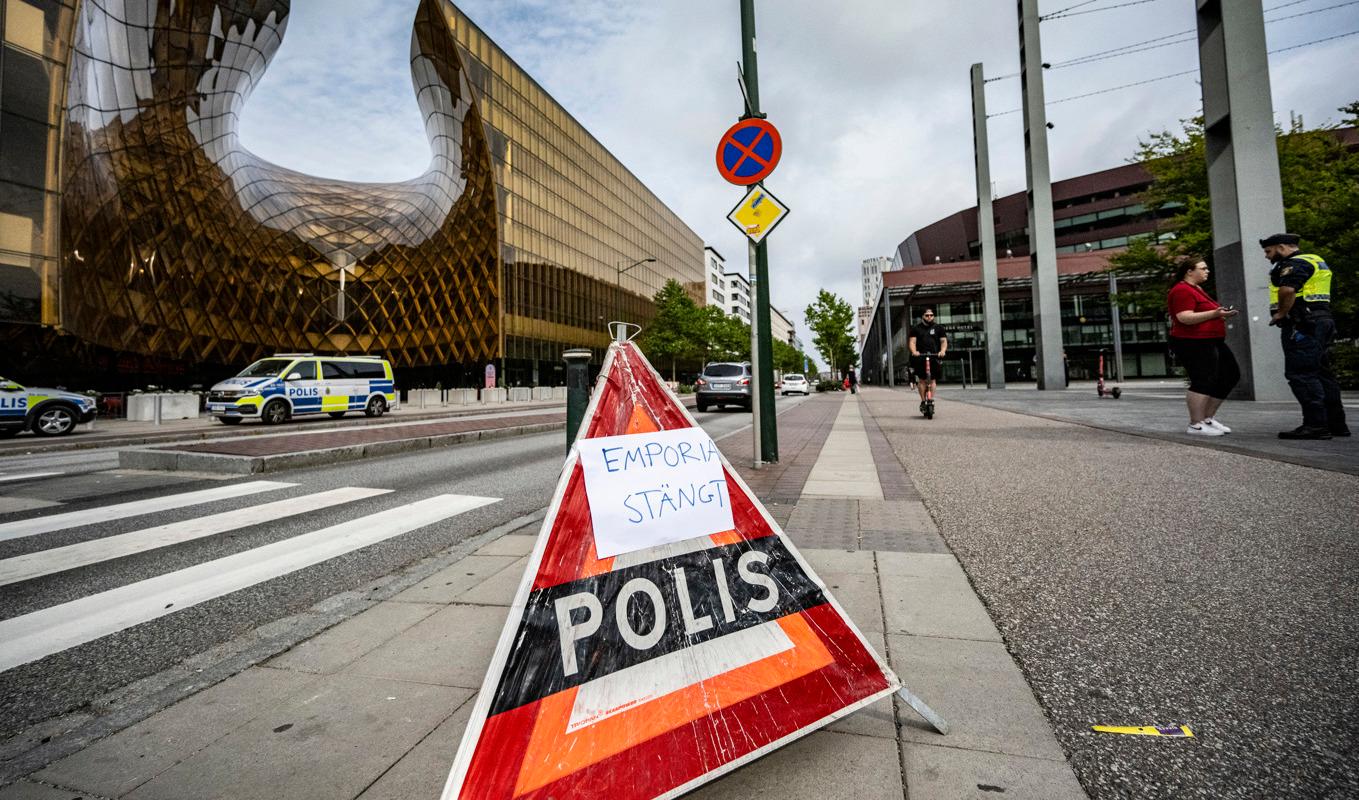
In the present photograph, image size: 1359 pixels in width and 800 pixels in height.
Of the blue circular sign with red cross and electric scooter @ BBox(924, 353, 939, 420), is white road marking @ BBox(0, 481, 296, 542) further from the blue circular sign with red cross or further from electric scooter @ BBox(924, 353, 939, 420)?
electric scooter @ BBox(924, 353, 939, 420)

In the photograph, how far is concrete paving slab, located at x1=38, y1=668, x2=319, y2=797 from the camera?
157cm

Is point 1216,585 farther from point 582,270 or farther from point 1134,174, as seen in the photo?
point 1134,174

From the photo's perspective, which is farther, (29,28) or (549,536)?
(29,28)

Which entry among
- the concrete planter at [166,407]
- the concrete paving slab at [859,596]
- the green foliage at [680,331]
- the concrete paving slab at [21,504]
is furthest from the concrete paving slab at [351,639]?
the green foliage at [680,331]

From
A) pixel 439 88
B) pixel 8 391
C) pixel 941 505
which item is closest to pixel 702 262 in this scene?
pixel 439 88

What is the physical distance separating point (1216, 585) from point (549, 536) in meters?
2.95

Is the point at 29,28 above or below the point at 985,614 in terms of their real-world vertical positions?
above

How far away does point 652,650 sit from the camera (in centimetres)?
149

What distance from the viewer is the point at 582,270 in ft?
178

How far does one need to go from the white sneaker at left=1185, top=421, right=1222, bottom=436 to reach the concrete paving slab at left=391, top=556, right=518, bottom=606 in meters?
8.22

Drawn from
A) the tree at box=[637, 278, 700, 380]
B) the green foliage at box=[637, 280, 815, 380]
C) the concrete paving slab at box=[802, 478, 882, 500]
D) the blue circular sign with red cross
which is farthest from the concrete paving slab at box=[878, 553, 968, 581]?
the tree at box=[637, 278, 700, 380]

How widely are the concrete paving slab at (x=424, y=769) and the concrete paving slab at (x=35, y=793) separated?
0.76m

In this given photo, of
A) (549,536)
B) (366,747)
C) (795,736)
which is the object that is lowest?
(366,747)

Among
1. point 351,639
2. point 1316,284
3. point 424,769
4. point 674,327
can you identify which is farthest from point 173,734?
point 674,327
